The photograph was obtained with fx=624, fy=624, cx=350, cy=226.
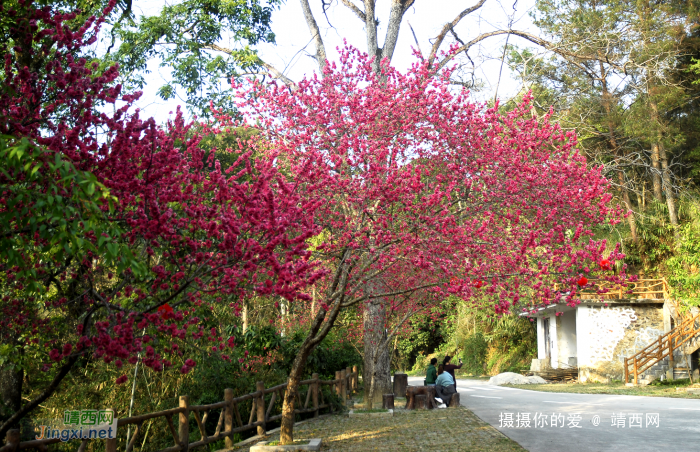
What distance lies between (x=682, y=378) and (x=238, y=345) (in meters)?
17.1

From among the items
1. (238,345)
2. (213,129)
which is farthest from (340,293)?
(238,345)

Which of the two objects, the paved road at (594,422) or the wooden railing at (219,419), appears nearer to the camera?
the wooden railing at (219,419)

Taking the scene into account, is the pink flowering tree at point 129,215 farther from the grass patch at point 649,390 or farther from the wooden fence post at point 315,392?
the grass patch at point 649,390

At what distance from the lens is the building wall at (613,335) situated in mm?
25188

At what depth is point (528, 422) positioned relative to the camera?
1152cm

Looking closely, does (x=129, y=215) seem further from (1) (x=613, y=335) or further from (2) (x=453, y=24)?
(1) (x=613, y=335)

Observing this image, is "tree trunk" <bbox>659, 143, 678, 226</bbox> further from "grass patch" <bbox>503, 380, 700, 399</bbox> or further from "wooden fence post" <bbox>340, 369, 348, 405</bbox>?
"wooden fence post" <bbox>340, 369, 348, 405</bbox>

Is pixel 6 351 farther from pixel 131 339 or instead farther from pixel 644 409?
pixel 644 409

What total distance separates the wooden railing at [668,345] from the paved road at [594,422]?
258 inches

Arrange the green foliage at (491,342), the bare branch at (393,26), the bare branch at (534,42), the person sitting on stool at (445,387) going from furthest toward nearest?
the green foliage at (491,342) → the bare branch at (393,26) → the bare branch at (534,42) → the person sitting on stool at (445,387)

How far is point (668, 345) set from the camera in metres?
23.0

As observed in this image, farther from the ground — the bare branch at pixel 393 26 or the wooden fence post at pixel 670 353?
the bare branch at pixel 393 26

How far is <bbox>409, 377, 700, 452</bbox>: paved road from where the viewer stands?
8719 millimetres

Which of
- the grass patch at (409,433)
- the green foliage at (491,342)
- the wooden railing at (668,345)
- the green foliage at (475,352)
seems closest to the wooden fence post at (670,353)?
the wooden railing at (668,345)
